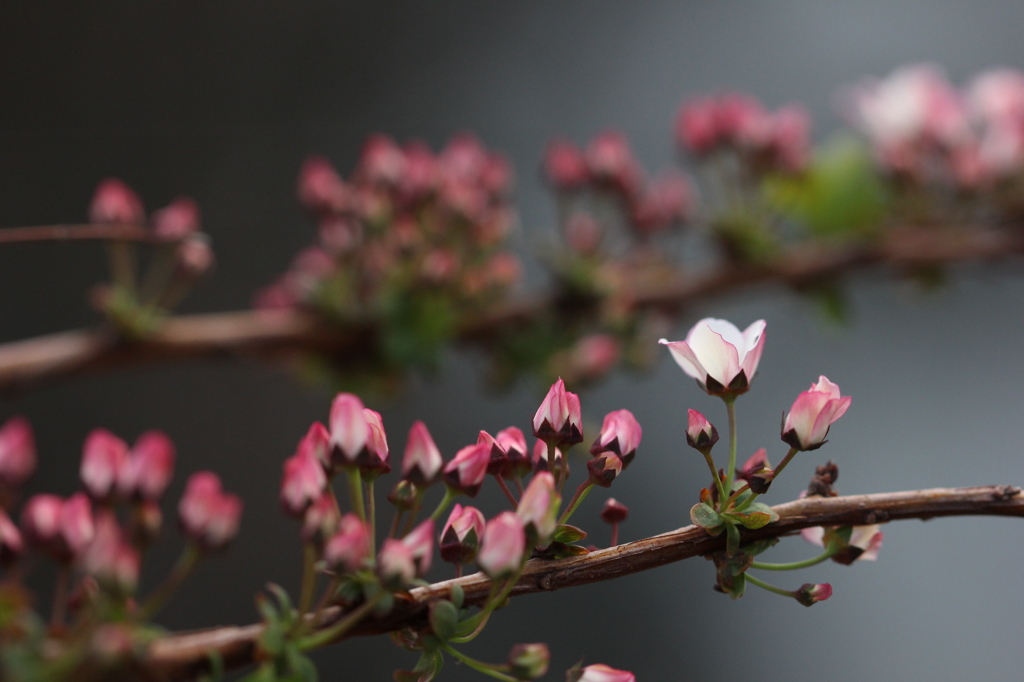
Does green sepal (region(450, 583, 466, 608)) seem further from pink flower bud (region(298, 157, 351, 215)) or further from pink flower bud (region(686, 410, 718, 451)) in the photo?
pink flower bud (region(298, 157, 351, 215))

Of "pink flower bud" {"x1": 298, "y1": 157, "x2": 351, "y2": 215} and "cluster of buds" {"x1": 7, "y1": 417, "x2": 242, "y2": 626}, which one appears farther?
"pink flower bud" {"x1": 298, "y1": 157, "x2": 351, "y2": 215}

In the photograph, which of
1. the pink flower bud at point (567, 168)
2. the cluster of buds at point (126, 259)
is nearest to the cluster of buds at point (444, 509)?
the cluster of buds at point (126, 259)

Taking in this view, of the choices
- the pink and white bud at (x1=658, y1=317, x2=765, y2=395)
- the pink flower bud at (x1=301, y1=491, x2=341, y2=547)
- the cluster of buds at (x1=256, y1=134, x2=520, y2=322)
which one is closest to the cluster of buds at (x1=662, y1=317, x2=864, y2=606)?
the pink and white bud at (x1=658, y1=317, x2=765, y2=395)

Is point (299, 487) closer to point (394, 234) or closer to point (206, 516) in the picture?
point (206, 516)

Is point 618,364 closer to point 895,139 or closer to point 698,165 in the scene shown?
point 698,165

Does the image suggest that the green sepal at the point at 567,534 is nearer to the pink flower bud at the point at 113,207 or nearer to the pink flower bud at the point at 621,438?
the pink flower bud at the point at 621,438

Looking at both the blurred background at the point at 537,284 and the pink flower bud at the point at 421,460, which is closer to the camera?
the pink flower bud at the point at 421,460
